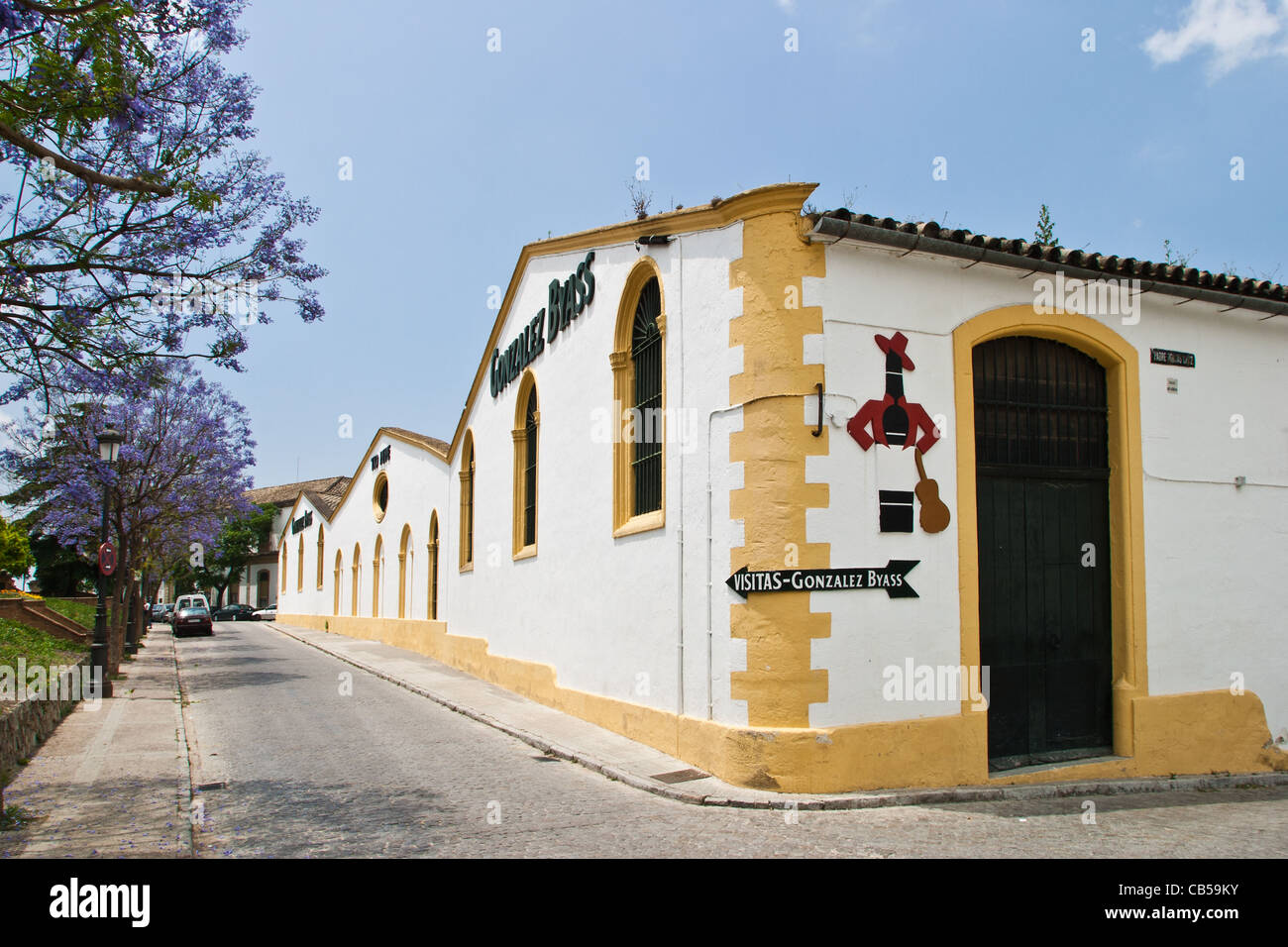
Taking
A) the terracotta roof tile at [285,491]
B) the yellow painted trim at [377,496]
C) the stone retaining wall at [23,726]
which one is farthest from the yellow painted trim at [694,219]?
the terracotta roof tile at [285,491]

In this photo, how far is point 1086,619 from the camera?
9070 millimetres

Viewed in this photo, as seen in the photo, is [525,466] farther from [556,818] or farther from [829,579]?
[556,818]

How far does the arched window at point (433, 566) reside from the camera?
923 inches

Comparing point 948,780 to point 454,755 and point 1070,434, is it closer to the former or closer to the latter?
point 1070,434

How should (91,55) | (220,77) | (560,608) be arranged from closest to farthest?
(91,55)
(220,77)
(560,608)

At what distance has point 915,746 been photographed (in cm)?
777

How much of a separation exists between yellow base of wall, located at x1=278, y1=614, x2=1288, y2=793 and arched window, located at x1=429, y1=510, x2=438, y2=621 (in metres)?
12.5

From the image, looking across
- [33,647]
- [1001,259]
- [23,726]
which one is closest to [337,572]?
[33,647]

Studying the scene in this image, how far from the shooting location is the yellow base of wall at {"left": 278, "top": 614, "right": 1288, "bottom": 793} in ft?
24.5

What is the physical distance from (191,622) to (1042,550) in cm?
3544

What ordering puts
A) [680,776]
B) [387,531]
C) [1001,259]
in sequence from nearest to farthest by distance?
[680,776]
[1001,259]
[387,531]

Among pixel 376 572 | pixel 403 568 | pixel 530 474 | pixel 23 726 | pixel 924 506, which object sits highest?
pixel 530 474

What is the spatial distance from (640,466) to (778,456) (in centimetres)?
284
